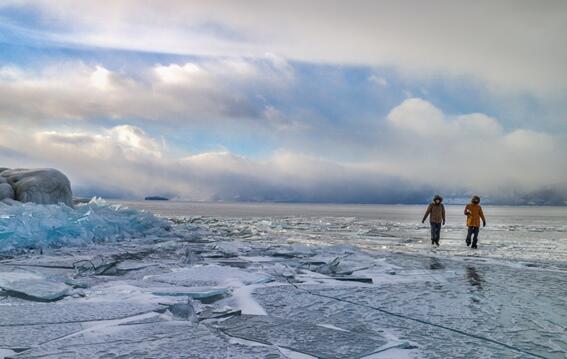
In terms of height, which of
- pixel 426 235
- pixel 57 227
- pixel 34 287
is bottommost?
pixel 426 235

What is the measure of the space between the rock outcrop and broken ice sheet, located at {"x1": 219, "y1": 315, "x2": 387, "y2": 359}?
13.4 m

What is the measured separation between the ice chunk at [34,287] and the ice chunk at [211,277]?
132cm

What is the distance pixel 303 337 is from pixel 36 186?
48.3ft

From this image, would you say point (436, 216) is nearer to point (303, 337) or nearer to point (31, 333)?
point (303, 337)

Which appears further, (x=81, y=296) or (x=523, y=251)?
(x=523, y=251)

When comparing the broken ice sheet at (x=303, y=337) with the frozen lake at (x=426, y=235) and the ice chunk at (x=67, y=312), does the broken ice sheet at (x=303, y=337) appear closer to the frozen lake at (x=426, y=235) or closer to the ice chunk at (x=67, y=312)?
the ice chunk at (x=67, y=312)

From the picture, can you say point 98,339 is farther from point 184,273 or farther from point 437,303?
point 437,303

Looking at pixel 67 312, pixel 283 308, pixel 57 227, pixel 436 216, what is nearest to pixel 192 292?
pixel 283 308

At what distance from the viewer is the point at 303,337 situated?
333 cm

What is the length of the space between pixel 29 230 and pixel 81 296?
20.4 ft

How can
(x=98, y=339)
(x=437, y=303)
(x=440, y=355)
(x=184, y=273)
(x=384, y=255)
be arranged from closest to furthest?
1. (x=440, y=355)
2. (x=98, y=339)
3. (x=437, y=303)
4. (x=184, y=273)
5. (x=384, y=255)

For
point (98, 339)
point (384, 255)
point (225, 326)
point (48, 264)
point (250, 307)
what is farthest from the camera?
point (384, 255)

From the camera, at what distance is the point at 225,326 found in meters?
3.59

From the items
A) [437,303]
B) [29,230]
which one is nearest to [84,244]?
[29,230]
